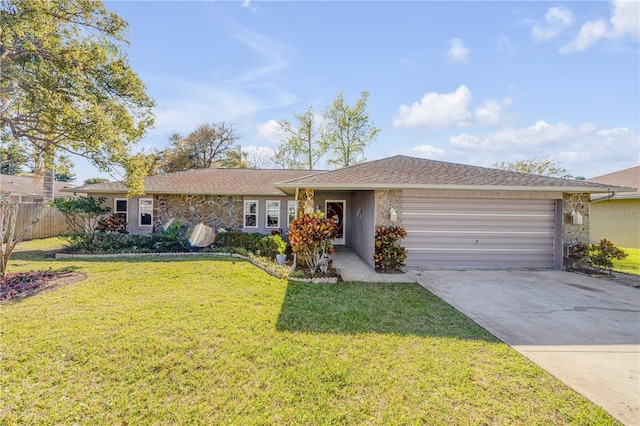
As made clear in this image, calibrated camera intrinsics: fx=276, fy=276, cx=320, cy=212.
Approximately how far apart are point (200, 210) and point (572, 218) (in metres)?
14.8

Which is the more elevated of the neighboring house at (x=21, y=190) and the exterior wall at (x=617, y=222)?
the neighboring house at (x=21, y=190)

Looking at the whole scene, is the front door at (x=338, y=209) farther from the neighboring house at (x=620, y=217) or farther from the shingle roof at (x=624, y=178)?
the shingle roof at (x=624, y=178)

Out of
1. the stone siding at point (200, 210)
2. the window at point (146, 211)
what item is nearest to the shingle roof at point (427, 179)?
the stone siding at point (200, 210)

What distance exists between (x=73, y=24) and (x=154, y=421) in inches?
431

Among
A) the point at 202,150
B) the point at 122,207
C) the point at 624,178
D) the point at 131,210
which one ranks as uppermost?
the point at 202,150

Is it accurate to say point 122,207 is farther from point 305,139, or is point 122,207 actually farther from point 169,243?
point 305,139

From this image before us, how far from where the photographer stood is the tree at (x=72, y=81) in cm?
709

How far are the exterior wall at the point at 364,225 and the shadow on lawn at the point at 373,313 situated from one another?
2.66 m

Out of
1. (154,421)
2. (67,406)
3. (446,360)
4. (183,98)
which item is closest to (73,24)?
(183,98)

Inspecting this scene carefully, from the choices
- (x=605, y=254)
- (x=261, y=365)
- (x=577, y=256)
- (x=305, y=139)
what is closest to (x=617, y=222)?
(x=605, y=254)

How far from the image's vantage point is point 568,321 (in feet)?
15.5

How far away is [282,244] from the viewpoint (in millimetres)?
9672

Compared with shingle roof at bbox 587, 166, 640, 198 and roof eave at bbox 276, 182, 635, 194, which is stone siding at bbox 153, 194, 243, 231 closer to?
roof eave at bbox 276, 182, 635, 194

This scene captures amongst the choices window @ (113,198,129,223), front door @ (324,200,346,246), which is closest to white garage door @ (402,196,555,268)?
front door @ (324,200,346,246)
